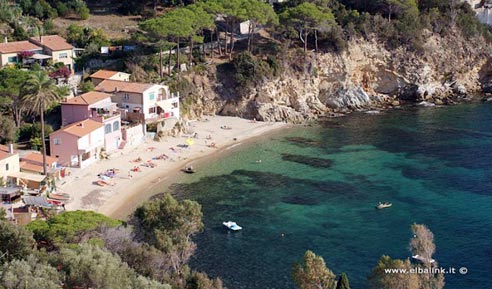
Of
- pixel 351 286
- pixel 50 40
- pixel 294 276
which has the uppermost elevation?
pixel 50 40

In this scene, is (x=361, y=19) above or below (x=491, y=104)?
above

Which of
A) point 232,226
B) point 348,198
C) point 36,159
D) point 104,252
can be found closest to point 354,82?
point 348,198

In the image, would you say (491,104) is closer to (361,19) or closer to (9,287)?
(361,19)

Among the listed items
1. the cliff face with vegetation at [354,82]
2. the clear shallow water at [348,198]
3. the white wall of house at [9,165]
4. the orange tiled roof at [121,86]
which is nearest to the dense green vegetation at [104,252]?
the clear shallow water at [348,198]

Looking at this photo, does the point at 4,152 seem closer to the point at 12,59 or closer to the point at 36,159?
the point at 36,159

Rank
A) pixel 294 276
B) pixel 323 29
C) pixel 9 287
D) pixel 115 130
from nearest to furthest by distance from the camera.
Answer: pixel 9 287 < pixel 294 276 < pixel 115 130 < pixel 323 29

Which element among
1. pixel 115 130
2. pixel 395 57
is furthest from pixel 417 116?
pixel 115 130

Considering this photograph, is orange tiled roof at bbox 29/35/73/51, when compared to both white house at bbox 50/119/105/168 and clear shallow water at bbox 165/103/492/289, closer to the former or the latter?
white house at bbox 50/119/105/168

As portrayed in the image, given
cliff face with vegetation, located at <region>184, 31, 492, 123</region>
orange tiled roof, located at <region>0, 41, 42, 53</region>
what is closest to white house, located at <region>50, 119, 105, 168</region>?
cliff face with vegetation, located at <region>184, 31, 492, 123</region>
